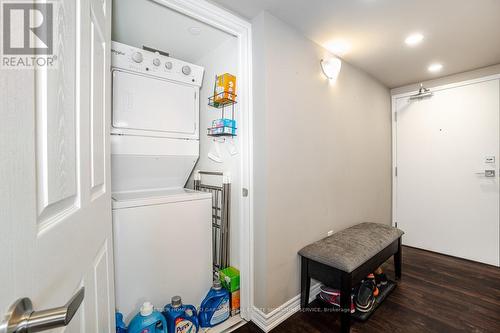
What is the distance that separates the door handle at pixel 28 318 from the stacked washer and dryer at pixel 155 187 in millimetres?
1165

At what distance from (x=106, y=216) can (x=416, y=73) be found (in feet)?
11.5

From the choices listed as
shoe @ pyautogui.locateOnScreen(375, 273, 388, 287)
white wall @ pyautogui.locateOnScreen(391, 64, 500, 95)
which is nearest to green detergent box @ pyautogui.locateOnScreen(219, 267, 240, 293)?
shoe @ pyautogui.locateOnScreen(375, 273, 388, 287)

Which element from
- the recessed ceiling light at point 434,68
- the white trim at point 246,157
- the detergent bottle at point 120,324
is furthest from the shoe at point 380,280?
the recessed ceiling light at point 434,68

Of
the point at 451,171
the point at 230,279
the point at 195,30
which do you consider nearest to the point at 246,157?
the point at 230,279

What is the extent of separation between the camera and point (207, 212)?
177 centimetres

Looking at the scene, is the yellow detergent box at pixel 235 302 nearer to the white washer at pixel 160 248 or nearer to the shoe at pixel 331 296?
the white washer at pixel 160 248

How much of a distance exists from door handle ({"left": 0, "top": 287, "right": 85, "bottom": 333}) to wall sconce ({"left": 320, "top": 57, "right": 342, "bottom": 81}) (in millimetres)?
2270

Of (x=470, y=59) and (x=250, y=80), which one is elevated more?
(x=470, y=59)

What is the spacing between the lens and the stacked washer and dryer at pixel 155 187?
1428 millimetres

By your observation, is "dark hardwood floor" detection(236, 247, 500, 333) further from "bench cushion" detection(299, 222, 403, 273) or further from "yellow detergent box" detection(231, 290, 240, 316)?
"bench cushion" detection(299, 222, 403, 273)

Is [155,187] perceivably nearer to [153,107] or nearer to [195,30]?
[153,107]

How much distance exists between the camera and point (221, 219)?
1.88m

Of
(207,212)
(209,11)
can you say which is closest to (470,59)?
(209,11)

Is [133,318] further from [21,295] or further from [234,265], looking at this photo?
[21,295]
